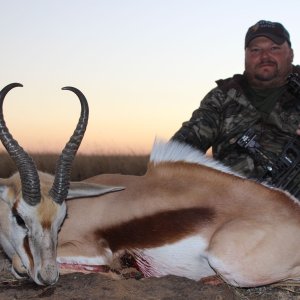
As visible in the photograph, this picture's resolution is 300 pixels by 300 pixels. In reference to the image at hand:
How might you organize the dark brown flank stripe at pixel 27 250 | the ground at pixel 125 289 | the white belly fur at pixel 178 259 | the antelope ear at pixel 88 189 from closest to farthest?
the ground at pixel 125 289 < the dark brown flank stripe at pixel 27 250 < the white belly fur at pixel 178 259 < the antelope ear at pixel 88 189

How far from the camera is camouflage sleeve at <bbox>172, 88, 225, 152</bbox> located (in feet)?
17.7

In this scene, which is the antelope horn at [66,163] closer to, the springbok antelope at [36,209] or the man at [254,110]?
the springbok antelope at [36,209]

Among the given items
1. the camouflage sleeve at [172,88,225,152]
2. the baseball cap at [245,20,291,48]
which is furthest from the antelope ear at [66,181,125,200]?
the baseball cap at [245,20,291,48]

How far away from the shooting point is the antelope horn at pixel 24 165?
3707 millimetres

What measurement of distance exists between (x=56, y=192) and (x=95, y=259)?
61 centimetres

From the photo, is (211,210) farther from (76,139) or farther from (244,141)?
(244,141)

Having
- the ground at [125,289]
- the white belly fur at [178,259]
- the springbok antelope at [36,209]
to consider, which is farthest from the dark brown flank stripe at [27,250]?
the white belly fur at [178,259]

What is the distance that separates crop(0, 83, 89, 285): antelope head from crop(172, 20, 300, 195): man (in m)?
1.78

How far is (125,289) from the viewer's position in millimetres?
3697

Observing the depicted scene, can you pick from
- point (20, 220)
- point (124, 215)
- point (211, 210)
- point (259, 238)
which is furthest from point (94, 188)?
point (259, 238)

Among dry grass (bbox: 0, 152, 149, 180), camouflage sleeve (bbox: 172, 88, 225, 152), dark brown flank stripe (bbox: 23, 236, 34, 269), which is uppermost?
camouflage sleeve (bbox: 172, 88, 225, 152)

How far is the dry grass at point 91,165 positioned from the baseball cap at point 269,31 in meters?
8.69

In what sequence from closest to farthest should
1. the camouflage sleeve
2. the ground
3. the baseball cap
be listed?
the ground
the camouflage sleeve
the baseball cap

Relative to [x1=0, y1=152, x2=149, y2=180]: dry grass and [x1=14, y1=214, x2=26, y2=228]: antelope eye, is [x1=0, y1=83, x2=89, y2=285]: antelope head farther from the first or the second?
[x1=0, y1=152, x2=149, y2=180]: dry grass
